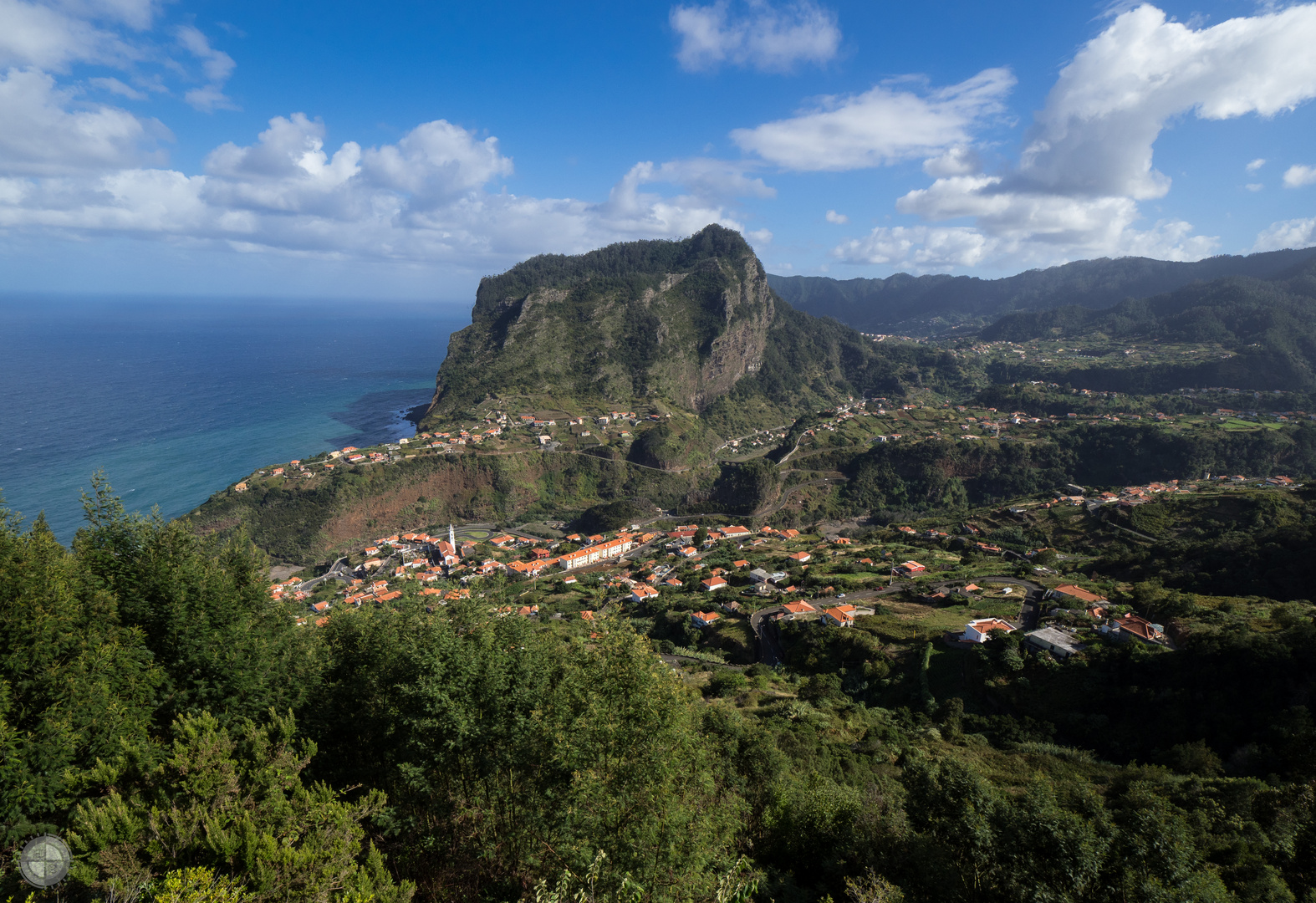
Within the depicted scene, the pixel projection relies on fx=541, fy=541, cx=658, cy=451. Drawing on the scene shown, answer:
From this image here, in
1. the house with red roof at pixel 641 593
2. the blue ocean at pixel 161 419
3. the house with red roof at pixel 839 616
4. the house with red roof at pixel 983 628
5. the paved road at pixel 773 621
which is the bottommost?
the house with red roof at pixel 641 593

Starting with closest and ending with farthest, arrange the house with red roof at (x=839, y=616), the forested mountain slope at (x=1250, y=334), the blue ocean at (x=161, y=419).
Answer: the house with red roof at (x=839, y=616)
the blue ocean at (x=161, y=419)
the forested mountain slope at (x=1250, y=334)

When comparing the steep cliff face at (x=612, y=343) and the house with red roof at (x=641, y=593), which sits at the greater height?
the steep cliff face at (x=612, y=343)

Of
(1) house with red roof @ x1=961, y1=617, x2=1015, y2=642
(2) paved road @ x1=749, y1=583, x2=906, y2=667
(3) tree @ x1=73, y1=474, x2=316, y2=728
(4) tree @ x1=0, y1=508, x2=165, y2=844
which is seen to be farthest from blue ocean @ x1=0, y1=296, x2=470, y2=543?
(1) house with red roof @ x1=961, y1=617, x2=1015, y2=642

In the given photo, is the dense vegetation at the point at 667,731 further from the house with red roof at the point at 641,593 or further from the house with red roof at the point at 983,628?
the house with red roof at the point at 641,593

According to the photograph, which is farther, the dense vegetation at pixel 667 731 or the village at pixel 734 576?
the village at pixel 734 576

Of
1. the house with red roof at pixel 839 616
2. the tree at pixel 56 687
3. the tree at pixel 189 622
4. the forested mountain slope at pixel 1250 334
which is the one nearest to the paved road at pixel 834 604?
the house with red roof at pixel 839 616

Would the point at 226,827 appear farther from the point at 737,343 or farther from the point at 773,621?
the point at 737,343

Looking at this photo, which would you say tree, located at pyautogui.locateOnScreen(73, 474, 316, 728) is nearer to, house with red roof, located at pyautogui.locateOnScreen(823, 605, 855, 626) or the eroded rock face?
house with red roof, located at pyautogui.locateOnScreen(823, 605, 855, 626)

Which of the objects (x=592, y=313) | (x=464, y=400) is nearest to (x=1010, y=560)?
(x=464, y=400)

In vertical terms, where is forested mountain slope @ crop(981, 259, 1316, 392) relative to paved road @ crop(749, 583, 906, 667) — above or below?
above
